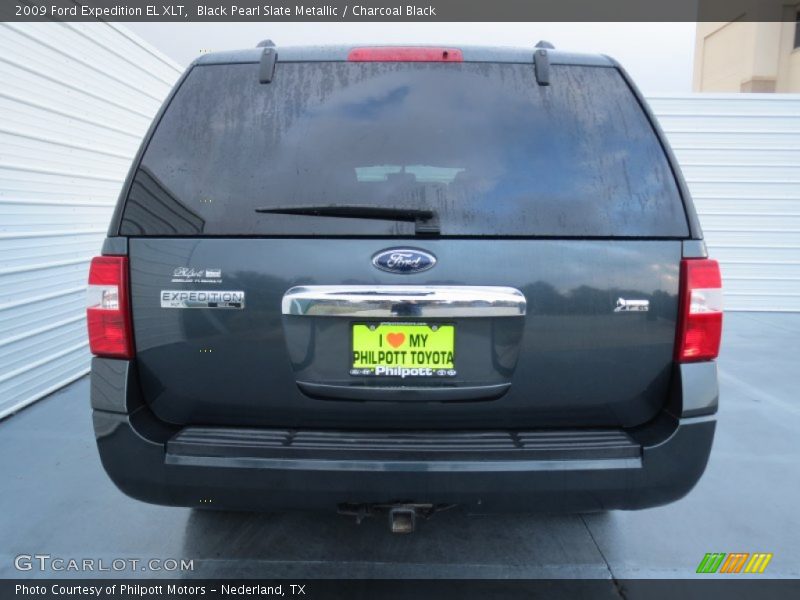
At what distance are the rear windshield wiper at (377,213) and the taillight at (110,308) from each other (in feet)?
1.89

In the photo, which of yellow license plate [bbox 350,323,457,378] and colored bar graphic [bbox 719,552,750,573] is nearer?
yellow license plate [bbox 350,323,457,378]

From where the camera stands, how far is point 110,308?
1.91 metres

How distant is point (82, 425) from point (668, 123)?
8012mm

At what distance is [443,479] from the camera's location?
6.01 feet

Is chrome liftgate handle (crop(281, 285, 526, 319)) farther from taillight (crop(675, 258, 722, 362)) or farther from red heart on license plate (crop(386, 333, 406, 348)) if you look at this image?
taillight (crop(675, 258, 722, 362))

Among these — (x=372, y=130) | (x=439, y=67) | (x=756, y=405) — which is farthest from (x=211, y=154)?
(x=756, y=405)

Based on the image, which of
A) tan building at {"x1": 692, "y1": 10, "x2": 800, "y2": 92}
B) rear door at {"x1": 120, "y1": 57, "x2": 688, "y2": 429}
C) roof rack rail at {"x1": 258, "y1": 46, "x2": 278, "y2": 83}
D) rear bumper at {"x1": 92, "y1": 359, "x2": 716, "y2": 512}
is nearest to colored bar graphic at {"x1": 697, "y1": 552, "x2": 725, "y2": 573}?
rear bumper at {"x1": 92, "y1": 359, "x2": 716, "y2": 512}

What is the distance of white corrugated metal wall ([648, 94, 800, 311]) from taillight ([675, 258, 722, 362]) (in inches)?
279

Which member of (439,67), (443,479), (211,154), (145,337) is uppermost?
(439,67)

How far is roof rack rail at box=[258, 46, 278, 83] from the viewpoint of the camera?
206cm

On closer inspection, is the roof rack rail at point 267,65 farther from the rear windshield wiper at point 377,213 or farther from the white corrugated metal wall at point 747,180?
the white corrugated metal wall at point 747,180

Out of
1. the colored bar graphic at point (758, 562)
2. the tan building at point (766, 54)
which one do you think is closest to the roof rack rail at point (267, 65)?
the colored bar graphic at point (758, 562)

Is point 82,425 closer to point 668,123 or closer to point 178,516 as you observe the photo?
point 178,516

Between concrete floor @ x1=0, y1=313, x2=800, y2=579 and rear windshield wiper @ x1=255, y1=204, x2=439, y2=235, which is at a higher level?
rear windshield wiper @ x1=255, y1=204, x2=439, y2=235
